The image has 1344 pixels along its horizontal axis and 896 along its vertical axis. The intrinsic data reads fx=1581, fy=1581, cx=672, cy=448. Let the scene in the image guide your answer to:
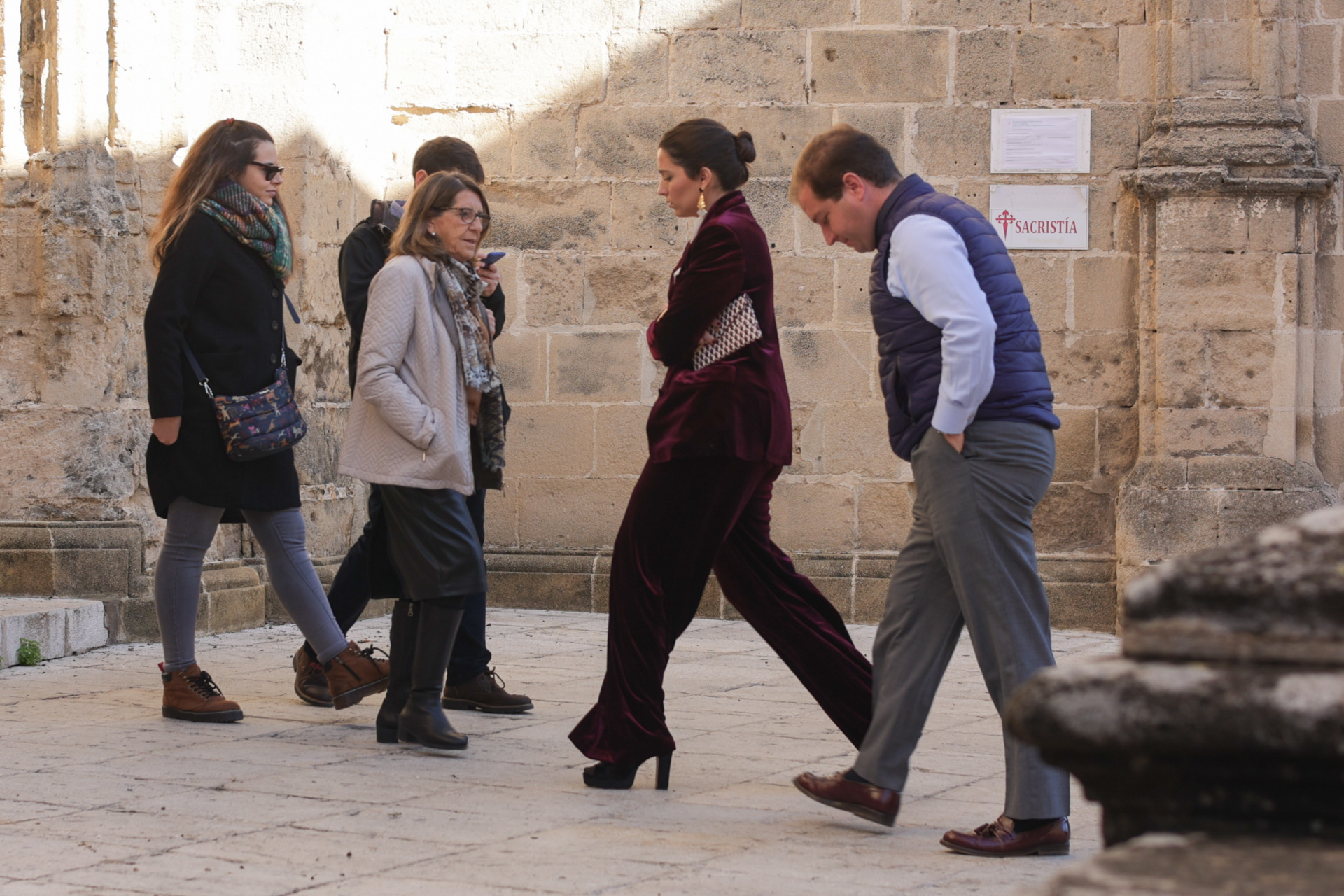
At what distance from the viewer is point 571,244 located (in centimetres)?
Answer: 816

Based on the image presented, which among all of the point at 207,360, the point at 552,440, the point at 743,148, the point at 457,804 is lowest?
the point at 457,804

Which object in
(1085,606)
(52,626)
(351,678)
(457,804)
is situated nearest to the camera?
Result: (457,804)

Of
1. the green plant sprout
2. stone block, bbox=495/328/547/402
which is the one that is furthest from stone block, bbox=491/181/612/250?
the green plant sprout

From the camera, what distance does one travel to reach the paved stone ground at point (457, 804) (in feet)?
10.6

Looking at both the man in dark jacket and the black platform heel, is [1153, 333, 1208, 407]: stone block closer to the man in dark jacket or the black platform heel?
the man in dark jacket

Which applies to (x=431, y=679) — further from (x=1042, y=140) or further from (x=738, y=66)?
(x=1042, y=140)

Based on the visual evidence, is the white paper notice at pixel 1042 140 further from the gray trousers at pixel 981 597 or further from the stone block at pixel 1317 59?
the gray trousers at pixel 981 597

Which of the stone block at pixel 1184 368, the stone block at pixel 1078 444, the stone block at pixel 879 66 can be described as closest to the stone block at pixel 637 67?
the stone block at pixel 879 66

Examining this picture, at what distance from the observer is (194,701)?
5.00m

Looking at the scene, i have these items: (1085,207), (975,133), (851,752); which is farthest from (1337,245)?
(851,752)

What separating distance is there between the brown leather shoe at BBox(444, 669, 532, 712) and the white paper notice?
3.91m

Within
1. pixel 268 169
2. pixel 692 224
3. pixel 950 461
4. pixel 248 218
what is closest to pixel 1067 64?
pixel 692 224

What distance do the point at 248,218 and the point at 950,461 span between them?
2.61 meters

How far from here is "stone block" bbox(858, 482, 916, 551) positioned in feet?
25.9
